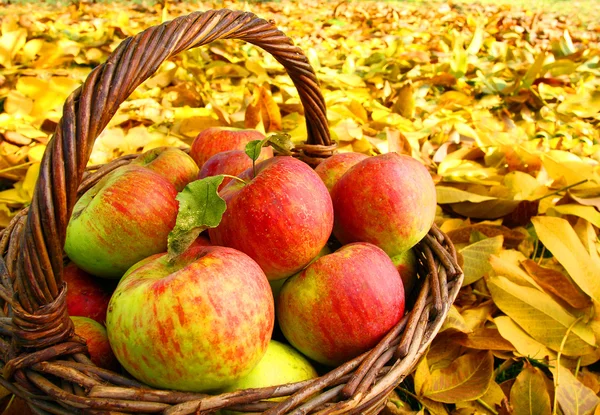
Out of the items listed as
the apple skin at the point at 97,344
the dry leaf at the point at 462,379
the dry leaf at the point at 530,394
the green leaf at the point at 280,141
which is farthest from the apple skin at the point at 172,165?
the dry leaf at the point at 530,394

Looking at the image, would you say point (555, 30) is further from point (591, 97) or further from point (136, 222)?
point (136, 222)

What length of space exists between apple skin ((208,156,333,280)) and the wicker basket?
0.20 m

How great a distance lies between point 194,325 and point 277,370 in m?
0.19

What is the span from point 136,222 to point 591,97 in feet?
7.41

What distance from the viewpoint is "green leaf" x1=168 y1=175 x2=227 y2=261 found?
70 cm

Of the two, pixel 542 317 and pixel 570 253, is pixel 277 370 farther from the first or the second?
pixel 570 253

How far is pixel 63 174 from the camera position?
1.85 ft

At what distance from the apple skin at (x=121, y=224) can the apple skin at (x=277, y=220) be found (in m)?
0.13

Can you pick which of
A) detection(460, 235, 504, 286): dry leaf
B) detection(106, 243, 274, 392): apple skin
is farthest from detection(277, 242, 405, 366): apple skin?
detection(460, 235, 504, 286): dry leaf

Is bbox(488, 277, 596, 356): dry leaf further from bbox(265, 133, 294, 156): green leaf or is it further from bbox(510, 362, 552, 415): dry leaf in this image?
bbox(265, 133, 294, 156): green leaf

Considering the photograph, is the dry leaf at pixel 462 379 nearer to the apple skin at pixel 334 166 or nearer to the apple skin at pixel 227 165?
the apple skin at pixel 334 166

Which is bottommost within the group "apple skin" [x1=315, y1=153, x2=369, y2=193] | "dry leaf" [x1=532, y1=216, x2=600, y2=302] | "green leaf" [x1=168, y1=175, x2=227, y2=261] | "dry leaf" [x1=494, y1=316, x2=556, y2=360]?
"dry leaf" [x1=494, y1=316, x2=556, y2=360]

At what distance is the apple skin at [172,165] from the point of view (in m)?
1.03

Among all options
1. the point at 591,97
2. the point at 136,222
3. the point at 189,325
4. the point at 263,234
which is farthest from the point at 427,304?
the point at 591,97
